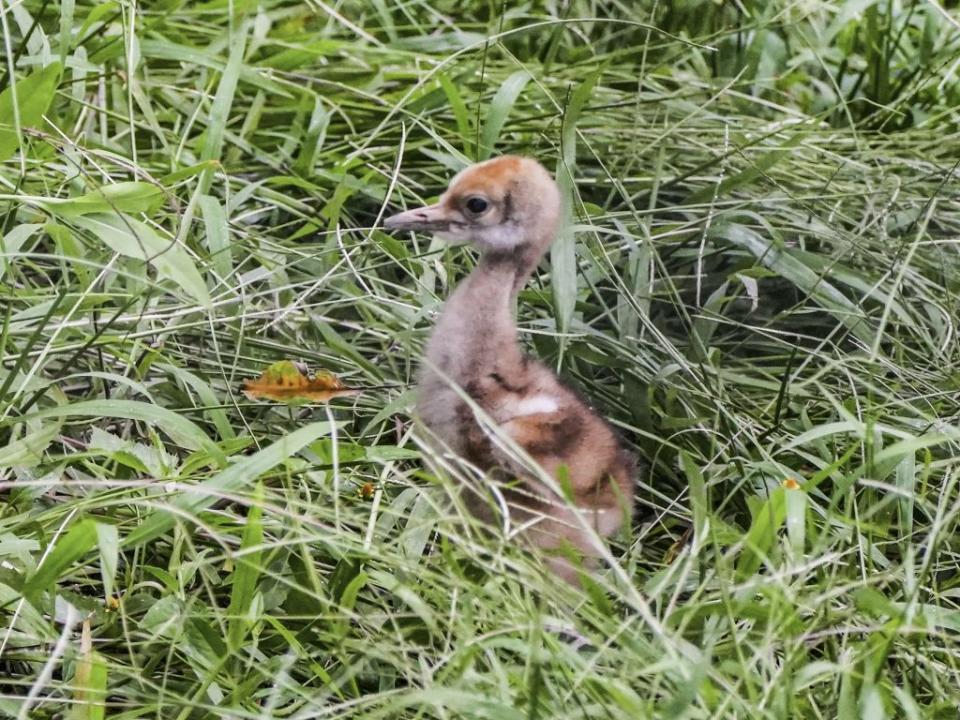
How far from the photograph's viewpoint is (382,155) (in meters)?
2.79

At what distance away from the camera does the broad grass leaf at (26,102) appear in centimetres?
198

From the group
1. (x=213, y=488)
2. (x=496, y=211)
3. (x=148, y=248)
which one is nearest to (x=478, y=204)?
(x=496, y=211)

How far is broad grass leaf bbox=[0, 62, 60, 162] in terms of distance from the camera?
1.98 meters

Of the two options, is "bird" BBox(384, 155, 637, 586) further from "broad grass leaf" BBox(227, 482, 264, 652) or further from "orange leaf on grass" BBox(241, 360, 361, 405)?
"broad grass leaf" BBox(227, 482, 264, 652)

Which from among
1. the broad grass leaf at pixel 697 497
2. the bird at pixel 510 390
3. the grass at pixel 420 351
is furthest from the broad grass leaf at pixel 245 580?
the broad grass leaf at pixel 697 497

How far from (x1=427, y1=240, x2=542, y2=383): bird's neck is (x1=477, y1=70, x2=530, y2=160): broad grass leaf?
54 centimetres

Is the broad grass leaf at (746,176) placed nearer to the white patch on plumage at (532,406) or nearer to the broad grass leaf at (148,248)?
the white patch on plumage at (532,406)

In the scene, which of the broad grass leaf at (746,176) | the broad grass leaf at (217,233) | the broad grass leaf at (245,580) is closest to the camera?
the broad grass leaf at (245,580)

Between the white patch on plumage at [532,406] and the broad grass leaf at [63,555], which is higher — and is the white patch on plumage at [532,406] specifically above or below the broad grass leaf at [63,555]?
below

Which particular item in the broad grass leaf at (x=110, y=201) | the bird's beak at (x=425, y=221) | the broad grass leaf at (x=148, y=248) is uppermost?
the broad grass leaf at (x=110, y=201)

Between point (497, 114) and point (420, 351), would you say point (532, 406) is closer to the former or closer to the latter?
point (420, 351)

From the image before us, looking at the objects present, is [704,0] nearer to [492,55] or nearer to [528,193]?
[492,55]

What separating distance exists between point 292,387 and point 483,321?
0.31 metres

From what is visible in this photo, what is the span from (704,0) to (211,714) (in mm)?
2213
